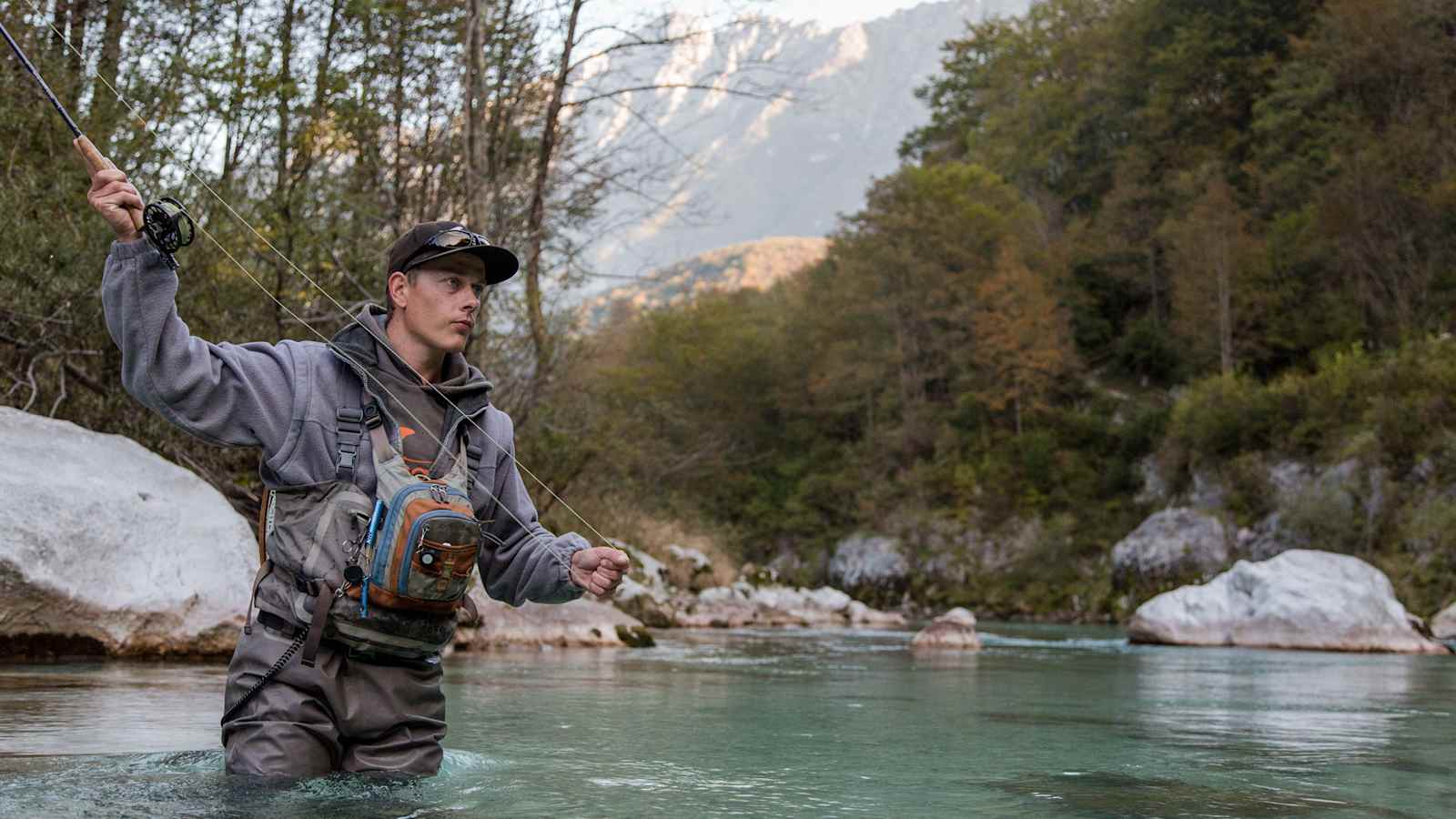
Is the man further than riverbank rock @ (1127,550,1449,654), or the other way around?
riverbank rock @ (1127,550,1449,654)

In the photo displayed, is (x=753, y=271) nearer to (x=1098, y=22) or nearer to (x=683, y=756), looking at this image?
(x=1098, y=22)

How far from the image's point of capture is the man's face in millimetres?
3592

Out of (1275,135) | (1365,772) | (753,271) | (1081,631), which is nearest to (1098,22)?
(1275,135)

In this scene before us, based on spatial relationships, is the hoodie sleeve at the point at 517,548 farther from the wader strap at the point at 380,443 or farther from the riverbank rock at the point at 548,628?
the riverbank rock at the point at 548,628

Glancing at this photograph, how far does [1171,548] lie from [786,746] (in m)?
27.2

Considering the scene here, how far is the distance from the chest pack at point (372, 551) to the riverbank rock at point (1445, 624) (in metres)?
18.8

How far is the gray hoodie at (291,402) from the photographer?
9.96 feet

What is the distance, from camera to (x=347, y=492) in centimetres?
332

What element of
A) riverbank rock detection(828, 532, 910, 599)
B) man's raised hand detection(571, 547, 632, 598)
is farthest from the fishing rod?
riverbank rock detection(828, 532, 910, 599)

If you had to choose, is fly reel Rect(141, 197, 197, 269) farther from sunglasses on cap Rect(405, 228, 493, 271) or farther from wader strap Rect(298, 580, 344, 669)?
wader strap Rect(298, 580, 344, 669)

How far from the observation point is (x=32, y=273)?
8758mm

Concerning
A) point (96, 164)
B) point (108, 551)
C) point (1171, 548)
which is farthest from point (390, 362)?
point (1171, 548)

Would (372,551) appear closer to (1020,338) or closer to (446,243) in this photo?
(446,243)

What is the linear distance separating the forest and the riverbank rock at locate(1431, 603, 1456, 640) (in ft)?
8.27
